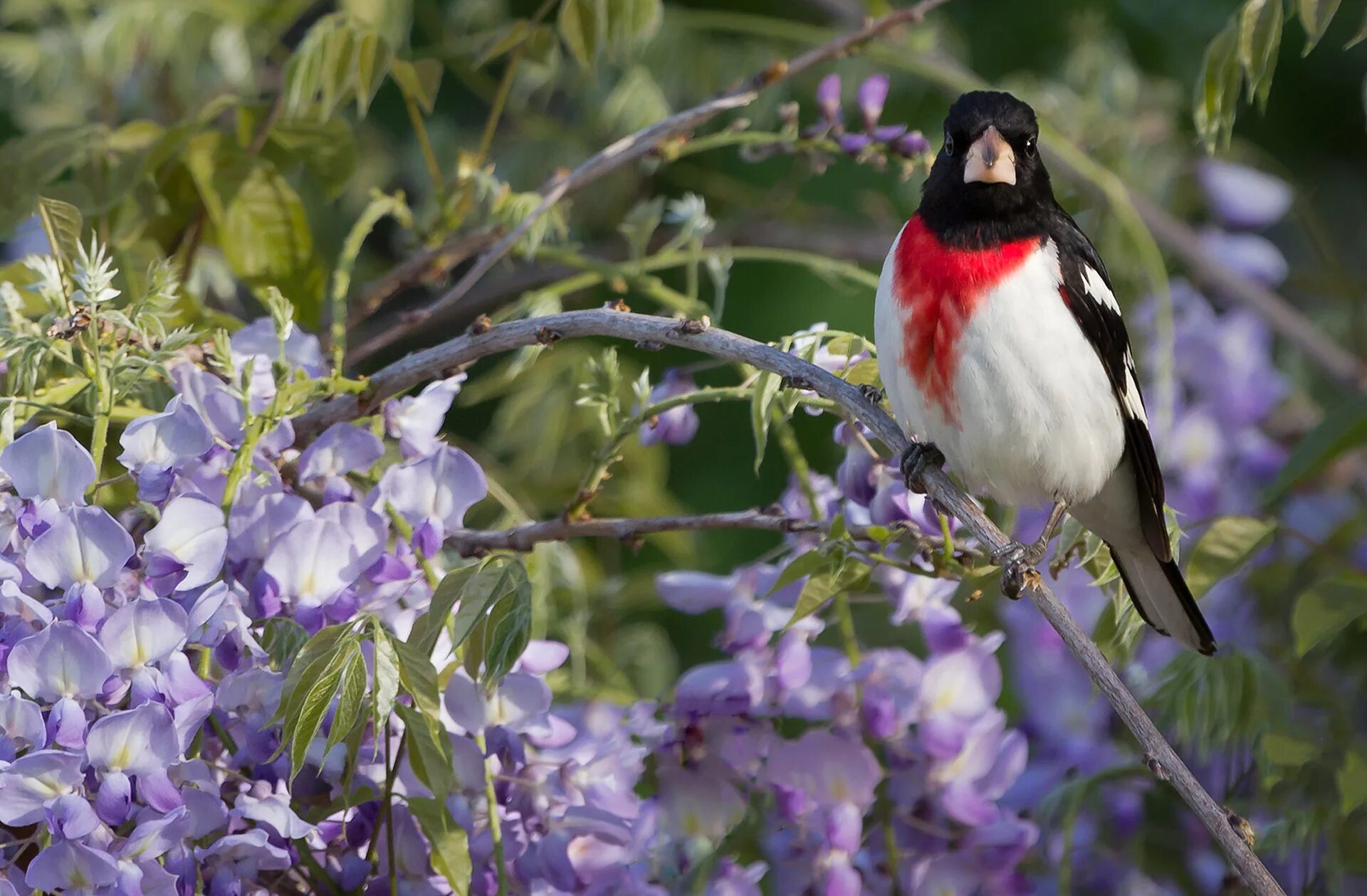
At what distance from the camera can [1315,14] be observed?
3.43 feet

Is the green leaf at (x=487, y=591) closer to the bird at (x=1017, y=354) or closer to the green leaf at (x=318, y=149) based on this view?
the bird at (x=1017, y=354)

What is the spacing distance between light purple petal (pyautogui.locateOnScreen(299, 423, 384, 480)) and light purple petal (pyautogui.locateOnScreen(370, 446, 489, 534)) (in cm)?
2

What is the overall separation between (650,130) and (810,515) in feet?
1.21

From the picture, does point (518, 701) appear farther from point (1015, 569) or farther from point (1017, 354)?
point (1017, 354)

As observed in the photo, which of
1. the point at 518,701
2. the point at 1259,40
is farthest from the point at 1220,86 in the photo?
the point at 518,701

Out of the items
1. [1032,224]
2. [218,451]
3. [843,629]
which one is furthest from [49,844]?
[1032,224]

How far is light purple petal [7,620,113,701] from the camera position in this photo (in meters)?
0.90

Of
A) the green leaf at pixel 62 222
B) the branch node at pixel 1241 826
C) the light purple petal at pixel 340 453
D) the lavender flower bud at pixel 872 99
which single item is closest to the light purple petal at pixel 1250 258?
the lavender flower bud at pixel 872 99

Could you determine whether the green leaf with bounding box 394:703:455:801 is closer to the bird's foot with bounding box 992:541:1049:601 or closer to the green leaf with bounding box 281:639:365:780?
the green leaf with bounding box 281:639:365:780

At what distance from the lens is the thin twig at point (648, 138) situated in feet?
4.18

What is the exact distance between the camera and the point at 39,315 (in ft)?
4.26

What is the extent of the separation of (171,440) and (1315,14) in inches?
34.3

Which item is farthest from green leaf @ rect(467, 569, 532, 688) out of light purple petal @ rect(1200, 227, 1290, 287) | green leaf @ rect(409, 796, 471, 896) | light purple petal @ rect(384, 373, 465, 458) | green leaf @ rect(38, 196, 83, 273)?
light purple petal @ rect(1200, 227, 1290, 287)

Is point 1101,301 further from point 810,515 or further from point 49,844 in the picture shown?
point 49,844
